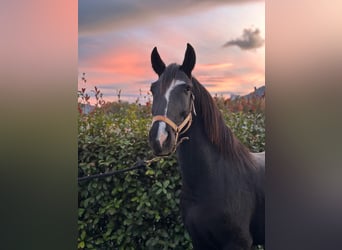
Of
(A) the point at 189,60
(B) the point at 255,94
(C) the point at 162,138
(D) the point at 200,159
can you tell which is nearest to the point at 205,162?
(D) the point at 200,159

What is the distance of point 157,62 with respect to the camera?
2.93 metres

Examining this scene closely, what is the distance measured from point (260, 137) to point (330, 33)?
792mm

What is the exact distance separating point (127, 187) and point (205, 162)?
1.97ft

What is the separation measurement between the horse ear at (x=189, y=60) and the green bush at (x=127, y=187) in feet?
1.35

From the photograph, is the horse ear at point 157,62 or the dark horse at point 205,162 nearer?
the dark horse at point 205,162

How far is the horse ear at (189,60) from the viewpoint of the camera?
2.85 meters

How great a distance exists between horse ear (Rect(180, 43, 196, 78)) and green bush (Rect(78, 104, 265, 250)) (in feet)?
1.35

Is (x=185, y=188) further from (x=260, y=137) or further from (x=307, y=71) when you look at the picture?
(x=307, y=71)

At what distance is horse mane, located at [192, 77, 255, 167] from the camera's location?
2.85 metres

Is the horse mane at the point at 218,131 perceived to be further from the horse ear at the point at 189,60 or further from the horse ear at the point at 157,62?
the horse ear at the point at 157,62

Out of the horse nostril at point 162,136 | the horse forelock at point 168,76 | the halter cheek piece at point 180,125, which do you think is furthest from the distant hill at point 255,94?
the horse nostril at point 162,136

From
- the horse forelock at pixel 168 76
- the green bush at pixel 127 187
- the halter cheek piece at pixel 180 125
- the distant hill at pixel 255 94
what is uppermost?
the horse forelock at pixel 168 76

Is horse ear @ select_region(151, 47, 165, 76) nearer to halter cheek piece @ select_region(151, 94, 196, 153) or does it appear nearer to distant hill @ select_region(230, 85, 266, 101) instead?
halter cheek piece @ select_region(151, 94, 196, 153)

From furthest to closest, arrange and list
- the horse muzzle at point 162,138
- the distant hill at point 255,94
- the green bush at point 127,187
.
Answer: the green bush at point 127,187, the distant hill at point 255,94, the horse muzzle at point 162,138
